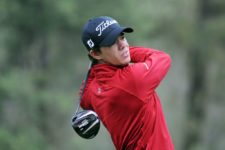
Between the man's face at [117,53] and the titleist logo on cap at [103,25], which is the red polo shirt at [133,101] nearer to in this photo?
the man's face at [117,53]

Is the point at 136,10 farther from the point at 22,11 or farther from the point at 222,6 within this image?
the point at 222,6

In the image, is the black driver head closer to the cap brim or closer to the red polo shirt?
the red polo shirt

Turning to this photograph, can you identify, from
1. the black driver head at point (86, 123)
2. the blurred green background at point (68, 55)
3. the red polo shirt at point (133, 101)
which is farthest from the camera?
the blurred green background at point (68, 55)

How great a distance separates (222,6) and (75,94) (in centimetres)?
647

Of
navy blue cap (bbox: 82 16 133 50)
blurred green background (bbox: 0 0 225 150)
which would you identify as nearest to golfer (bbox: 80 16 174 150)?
navy blue cap (bbox: 82 16 133 50)

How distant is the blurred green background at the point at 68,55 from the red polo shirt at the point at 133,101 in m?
11.2

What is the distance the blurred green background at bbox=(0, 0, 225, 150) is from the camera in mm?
17562

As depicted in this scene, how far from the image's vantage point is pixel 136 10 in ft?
60.7

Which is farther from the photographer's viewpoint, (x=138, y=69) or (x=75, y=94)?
(x=75, y=94)

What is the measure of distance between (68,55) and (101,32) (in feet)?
47.4

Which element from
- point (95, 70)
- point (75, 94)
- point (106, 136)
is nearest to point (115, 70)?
point (95, 70)

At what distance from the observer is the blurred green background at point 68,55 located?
17.6m

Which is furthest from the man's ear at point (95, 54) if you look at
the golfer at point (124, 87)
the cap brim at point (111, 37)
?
the cap brim at point (111, 37)

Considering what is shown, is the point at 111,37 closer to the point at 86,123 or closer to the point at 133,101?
the point at 133,101
